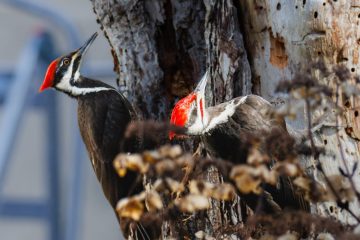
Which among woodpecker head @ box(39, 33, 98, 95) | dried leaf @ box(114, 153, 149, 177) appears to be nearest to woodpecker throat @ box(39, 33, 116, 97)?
woodpecker head @ box(39, 33, 98, 95)

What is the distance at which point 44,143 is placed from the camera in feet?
20.7

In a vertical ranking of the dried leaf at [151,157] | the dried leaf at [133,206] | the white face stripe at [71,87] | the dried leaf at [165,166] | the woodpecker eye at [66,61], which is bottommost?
the dried leaf at [133,206]

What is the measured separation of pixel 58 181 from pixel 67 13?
1.28 m

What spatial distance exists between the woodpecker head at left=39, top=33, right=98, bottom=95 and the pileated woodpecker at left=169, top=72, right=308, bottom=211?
0.64 meters

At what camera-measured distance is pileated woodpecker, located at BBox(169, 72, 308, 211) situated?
3107 millimetres

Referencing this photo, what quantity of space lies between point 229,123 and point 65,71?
2.65 ft

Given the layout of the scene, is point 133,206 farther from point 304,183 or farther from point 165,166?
point 304,183

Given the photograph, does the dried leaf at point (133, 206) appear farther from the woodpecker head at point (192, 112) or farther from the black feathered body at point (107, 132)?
the black feathered body at point (107, 132)

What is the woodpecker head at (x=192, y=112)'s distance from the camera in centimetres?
304

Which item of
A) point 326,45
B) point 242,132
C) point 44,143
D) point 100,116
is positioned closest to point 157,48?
point 100,116

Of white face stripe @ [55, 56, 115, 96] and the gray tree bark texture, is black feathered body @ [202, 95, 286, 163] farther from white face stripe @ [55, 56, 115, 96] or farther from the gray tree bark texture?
white face stripe @ [55, 56, 115, 96]

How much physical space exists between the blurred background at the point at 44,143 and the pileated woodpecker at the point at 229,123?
2.48m

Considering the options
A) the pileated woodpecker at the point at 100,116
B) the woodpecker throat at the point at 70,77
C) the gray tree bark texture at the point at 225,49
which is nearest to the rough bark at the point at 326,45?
the gray tree bark texture at the point at 225,49

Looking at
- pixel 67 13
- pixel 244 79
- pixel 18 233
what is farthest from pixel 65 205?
pixel 244 79
